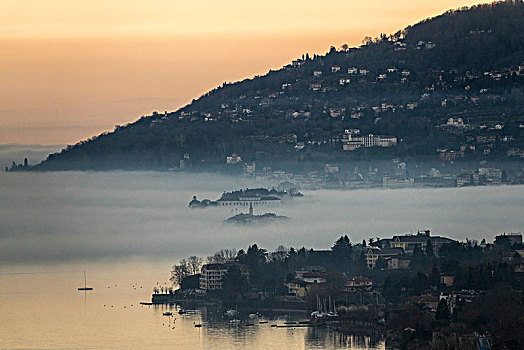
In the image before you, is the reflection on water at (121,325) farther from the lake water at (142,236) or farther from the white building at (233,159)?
the white building at (233,159)

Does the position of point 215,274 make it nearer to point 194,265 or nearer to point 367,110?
point 194,265

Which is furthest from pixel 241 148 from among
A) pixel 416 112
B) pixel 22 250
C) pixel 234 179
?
pixel 22 250

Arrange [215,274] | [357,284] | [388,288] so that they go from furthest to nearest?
[215,274], [357,284], [388,288]

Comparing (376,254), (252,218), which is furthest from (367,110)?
(376,254)

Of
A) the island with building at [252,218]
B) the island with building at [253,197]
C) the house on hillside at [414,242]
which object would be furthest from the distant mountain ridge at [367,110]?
the house on hillside at [414,242]

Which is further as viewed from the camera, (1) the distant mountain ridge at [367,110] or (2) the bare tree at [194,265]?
(1) the distant mountain ridge at [367,110]

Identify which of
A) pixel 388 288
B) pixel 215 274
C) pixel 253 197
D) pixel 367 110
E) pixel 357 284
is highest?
pixel 367 110

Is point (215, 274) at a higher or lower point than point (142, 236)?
lower

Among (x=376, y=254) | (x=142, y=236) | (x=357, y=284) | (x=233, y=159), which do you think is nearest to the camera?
(x=357, y=284)
